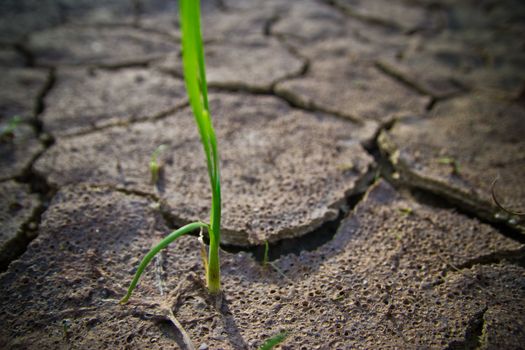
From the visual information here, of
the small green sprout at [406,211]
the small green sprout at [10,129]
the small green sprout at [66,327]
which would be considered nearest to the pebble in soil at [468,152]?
the small green sprout at [406,211]

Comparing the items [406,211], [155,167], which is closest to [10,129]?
[155,167]

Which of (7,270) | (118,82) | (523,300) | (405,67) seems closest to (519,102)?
(405,67)

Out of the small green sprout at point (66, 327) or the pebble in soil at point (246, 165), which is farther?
the pebble in soil at point (246, 165)

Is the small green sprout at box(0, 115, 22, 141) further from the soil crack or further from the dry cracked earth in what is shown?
the soil crack

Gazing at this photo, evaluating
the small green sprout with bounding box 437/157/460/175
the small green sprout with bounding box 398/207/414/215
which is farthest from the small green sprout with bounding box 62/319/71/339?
Result: the small green sprout with bounding box 437/157/460/175

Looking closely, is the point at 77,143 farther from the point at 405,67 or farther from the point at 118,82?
the point at 405,67

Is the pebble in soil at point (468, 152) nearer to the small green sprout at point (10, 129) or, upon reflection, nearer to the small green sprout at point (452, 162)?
the small green sprout at point (452, 162)
